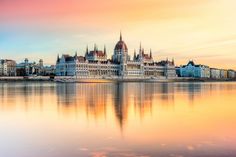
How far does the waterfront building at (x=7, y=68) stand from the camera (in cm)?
12730

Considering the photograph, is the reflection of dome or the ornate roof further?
the ornate roof

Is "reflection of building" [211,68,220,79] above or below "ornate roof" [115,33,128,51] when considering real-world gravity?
below

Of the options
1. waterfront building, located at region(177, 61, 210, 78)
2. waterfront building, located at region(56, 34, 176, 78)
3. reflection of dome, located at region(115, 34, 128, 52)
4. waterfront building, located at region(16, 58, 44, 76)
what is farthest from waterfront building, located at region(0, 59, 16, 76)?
waterfront building, located at region(177, 61, 210, 78)

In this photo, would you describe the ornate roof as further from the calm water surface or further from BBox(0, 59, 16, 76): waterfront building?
the calm water surface

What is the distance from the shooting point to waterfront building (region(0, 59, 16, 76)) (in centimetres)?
12730

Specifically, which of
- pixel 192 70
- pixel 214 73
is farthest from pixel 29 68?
pixel 214 73

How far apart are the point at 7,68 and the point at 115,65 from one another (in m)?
35.4

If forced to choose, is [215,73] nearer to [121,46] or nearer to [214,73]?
[214,73]

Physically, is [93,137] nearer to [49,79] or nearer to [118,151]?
[118,151]

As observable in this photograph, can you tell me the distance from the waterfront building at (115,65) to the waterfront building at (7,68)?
1746 centimetres

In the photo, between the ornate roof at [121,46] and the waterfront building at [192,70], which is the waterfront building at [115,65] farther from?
the waterfront building at [192,70]

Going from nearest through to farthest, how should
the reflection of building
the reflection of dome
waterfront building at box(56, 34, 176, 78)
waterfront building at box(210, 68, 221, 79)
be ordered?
waterfront building at box(56, 34, 176, 78), the reflection of dome, waterfront building at box(210, 68, 221, 79), the reflection of building

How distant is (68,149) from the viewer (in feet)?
33.4

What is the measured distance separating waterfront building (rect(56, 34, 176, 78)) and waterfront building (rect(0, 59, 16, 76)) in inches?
687
